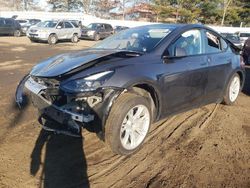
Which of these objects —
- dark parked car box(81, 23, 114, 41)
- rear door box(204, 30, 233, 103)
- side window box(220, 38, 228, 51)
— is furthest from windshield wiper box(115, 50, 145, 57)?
dark parked car box(81, 23, 114, 41)

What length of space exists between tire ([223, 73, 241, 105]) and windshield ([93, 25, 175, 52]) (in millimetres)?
1861

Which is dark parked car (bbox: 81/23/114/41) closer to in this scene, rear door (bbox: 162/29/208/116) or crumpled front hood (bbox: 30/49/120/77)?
rear door (bbox: 162/29/208/116)

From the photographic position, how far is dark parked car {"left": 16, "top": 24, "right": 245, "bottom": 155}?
3.95 meters

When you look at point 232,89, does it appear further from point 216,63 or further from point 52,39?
point 52,39

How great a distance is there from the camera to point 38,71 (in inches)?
177

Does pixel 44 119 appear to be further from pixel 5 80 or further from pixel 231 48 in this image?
pixel 5 80

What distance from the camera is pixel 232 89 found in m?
6.62

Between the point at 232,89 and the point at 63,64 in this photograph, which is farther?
the point at 232,89

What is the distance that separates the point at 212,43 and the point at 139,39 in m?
1.50

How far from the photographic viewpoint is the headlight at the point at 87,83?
3.88 metres

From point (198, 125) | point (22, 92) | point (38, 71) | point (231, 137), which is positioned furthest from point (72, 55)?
point (231, 137)

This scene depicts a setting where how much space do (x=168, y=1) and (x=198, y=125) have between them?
2012 inches

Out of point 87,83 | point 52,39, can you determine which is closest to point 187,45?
point 87,83

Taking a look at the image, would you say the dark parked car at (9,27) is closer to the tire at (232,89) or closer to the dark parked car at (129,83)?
the dark parked car at (129,83)
